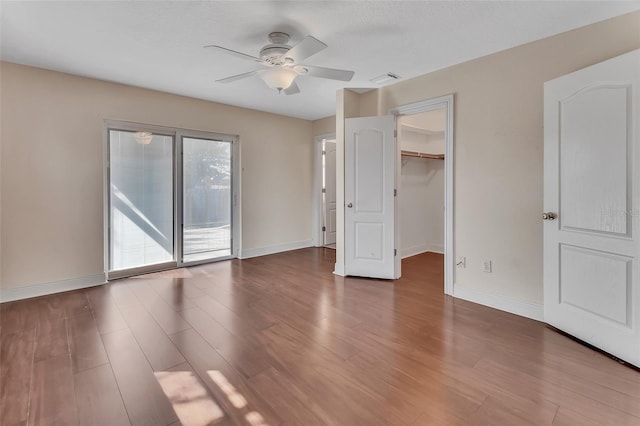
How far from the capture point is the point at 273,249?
5.71 meters

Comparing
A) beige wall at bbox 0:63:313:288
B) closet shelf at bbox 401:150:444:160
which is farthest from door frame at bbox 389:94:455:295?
beige wall at bbox 0:63:313:288

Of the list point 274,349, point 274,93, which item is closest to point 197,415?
point 274,349

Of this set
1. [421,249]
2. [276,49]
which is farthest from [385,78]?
[421,249]

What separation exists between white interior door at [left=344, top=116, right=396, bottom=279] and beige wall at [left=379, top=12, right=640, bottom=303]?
793 millimetres

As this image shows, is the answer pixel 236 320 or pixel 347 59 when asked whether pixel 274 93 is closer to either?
pixel 347 59

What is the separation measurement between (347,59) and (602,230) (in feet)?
8.84

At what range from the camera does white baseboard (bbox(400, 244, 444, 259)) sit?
5.32 metres

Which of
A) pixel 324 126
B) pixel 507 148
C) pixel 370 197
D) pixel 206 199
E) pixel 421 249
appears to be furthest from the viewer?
pixel 324 126

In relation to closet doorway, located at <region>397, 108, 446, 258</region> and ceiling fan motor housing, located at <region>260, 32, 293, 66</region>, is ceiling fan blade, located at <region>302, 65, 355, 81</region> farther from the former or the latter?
closet doorway, located at <region>397, 108, 446, 258</region>

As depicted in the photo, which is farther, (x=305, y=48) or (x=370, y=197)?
(x=370, y=197)

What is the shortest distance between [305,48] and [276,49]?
46 cm

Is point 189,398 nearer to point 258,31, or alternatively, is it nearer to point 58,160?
point 258,31

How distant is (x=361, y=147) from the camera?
4.03 m

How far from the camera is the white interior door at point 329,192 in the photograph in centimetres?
637
